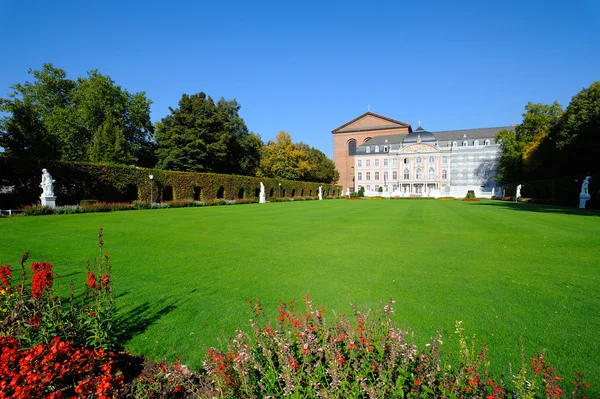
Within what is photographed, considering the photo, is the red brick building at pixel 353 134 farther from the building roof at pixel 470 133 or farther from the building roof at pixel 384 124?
the building roof at pixel 470 133

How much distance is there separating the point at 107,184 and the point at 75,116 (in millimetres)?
20840

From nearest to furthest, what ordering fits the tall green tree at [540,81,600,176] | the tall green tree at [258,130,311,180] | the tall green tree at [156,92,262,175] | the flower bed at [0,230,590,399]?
the flower bed at [0,230,590,399] → the tall green tree at [540,81,600,176] → the tall green tree at [156,92,262,175] → the tall green tree at [258,130,311,180]

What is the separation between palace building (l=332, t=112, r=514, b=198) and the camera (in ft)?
215

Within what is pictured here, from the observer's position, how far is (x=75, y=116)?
36969 millimetres

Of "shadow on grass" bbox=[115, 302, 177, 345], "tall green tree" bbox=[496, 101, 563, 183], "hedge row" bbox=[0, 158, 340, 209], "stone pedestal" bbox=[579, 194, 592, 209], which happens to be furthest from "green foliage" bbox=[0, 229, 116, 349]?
"tall green tree" bbox=[496, 101, 563, 183]

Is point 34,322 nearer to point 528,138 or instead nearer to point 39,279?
point 39,279

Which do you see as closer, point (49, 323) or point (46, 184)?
point (49, 323)

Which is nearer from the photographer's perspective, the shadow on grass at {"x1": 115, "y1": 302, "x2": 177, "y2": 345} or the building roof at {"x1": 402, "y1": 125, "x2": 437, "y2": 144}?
the shadow on grass at {"x1": 115, "y1": 302, "x2": 177, "y2": 345}

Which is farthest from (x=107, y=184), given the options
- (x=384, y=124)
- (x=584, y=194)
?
(x=384, y=124)

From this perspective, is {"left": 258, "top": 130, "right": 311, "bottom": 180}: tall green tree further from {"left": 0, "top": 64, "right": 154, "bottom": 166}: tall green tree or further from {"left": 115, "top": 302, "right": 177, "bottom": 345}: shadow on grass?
{"left": 115, "top": 302, "right": 177, "bottom": 345}: shadow on grass

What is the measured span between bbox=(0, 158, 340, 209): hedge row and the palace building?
132ft

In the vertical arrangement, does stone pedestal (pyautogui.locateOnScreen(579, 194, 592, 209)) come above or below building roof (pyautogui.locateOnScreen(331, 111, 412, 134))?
below

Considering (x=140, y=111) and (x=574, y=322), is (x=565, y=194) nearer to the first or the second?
(x=574, y=322)

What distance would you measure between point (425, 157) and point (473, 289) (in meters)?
66.7
